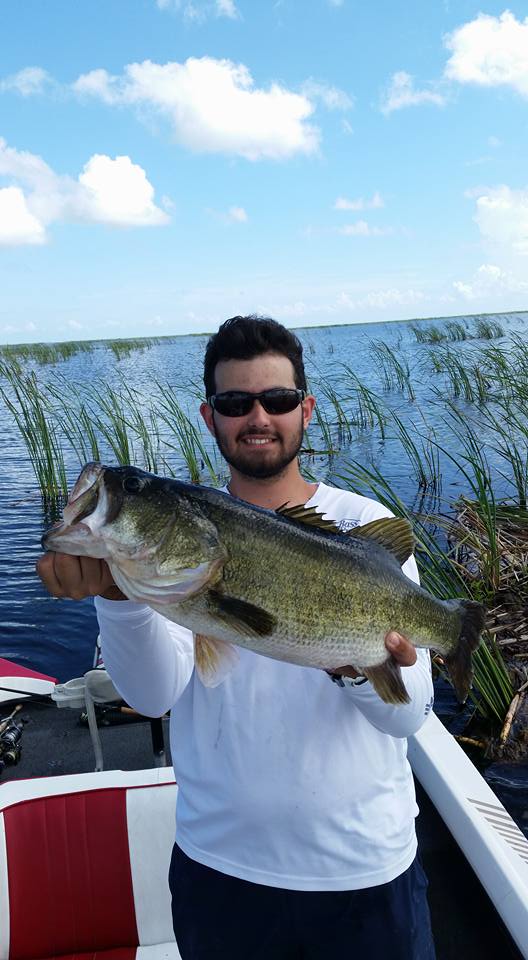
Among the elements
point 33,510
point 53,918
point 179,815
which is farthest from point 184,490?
point 33,510

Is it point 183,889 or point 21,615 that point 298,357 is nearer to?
point 183,889

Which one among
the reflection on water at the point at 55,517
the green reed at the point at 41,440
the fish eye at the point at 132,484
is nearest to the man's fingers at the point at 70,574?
the fish eye at the point at 132,484

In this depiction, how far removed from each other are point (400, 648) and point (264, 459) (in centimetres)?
96

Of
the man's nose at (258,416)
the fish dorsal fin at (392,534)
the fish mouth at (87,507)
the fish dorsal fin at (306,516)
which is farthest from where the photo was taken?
the man's nose at (258,416)

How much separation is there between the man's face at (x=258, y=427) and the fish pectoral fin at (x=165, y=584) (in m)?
0.68

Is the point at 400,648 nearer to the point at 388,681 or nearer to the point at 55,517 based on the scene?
the point at 388,681

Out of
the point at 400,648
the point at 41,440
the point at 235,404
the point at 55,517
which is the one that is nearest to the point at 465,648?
the point at 400,648

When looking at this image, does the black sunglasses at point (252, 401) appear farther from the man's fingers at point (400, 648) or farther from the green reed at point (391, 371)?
the green reed at point (391, 371)

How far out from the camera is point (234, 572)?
85.8 inches

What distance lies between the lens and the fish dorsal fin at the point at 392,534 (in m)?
2.46

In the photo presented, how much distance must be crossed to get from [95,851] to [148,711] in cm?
141

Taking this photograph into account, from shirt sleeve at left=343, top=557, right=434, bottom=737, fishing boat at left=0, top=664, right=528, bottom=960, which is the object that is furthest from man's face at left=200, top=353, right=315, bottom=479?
fishing boat at left=0, top=664, right=528, bottom=960

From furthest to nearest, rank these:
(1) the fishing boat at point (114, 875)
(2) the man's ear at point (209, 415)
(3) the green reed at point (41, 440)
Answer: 1. (3) the green reed at point (41, 440)
2. (1) the fishing boat at point (114, 875)
3. (2) the man's ear at point (209, 415)

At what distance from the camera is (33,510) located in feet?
49.8
